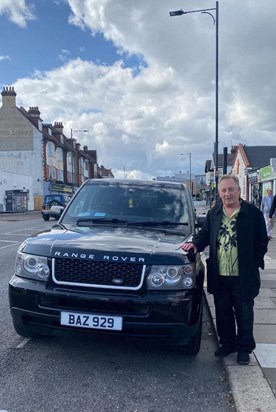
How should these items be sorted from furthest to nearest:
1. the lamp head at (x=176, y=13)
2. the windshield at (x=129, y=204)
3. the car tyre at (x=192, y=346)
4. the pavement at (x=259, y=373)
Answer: the lamp head at (x=176, y=13) < the windshield at (x=129, y=204) < the car tyre at (x=192, y=346) < the pavement at (x=259, y=373)

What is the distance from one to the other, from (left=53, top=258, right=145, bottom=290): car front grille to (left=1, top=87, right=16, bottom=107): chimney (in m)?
51.7

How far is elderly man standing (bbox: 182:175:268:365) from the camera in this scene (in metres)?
3.75

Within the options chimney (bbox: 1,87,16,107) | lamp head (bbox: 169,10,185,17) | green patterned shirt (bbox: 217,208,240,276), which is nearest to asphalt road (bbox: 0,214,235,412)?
green patterned shirt (bbox: 217,208,240,276)

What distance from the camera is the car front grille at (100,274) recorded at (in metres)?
3.50

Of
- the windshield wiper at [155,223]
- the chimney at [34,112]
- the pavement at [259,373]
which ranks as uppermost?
the chimney at [34,112]

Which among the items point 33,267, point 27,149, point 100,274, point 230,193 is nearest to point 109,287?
point 100,274

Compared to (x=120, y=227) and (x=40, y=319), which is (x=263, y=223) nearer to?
(x=120, y=227)

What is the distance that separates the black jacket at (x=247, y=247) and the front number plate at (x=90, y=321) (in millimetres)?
1096

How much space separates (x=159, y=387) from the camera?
3.48 meters

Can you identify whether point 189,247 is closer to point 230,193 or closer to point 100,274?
point 230,193

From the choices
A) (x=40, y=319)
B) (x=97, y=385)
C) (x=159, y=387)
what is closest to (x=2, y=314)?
(x=40, y=319)

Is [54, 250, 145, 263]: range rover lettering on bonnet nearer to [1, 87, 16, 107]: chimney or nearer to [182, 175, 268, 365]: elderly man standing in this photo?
[182, 175, 268, 365]: elderly man standing

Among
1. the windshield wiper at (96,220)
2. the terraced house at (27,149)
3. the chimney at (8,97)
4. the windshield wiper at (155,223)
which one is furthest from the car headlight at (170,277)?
the chimney at (8,97)

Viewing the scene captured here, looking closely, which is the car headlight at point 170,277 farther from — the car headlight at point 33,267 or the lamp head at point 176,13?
the lamp head at point 176,13
